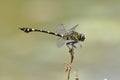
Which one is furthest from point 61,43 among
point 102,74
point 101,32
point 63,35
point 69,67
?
point 102,74

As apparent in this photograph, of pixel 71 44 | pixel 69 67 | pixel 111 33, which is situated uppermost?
pixel 111 33

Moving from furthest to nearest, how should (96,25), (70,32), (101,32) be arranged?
(101,32) → (96,25) → (70,32)

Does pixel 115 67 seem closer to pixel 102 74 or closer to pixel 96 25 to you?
pixel 102 74

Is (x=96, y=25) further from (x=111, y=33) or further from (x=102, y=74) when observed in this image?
(x=102, y=74)

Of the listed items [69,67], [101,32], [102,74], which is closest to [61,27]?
[69,67]

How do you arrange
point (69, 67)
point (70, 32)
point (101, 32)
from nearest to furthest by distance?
1. point (69, 67)
2. point (70, 32)
3. point (101, 32)

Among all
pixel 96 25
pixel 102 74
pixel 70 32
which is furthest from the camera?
pixel 102 74

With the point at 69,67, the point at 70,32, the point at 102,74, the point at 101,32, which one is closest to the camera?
the point at 69,67

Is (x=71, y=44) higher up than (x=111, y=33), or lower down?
lower down

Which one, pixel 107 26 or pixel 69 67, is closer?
pixel 69 67
